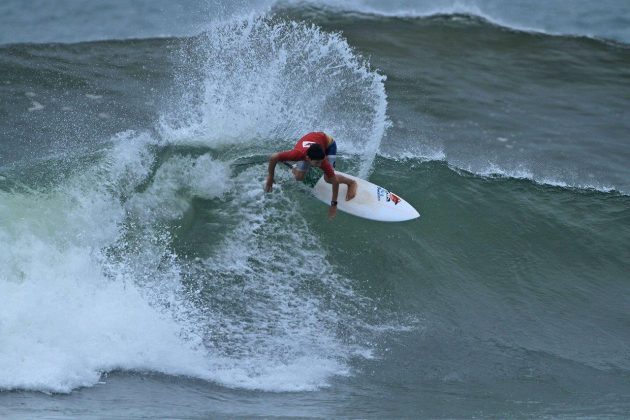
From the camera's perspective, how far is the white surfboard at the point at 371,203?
980 cm

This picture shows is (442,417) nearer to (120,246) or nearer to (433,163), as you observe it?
(120,246)

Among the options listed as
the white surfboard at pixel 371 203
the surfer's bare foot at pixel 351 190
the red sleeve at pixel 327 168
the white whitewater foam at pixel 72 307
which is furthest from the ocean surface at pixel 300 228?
the red sleeve at pixel 327 168

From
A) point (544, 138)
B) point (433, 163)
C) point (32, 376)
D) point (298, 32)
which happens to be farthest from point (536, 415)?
point (298, 32)

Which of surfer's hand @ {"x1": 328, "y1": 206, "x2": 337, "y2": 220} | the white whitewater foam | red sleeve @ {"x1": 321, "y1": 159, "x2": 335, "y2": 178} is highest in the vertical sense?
red sleeve @ {"x1": 321, "y1": 159, "x2": 335, "y2": 178}

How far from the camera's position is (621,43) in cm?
1648

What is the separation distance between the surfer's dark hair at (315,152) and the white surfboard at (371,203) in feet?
4.38

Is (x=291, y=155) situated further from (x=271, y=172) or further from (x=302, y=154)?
(x=271, y=172)

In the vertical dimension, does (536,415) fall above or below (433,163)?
below

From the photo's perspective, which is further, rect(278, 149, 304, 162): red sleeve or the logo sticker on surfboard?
the logo sticker on surfboard

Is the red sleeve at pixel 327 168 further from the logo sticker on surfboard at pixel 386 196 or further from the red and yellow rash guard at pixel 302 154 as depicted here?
the logo sticker on surfboard at pixel 386 196

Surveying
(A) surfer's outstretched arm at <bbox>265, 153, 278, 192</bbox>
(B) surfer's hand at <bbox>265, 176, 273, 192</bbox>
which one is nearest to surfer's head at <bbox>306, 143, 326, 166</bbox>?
(A) surfer's outstretched arm at <bbox>265, 153, 278, 192</bbox>

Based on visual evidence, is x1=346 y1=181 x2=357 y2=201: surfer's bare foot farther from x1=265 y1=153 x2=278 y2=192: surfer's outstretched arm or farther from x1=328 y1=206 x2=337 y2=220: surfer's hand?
x1=265 y1=153 x2=278 y2=192: surfer's outstretched arm

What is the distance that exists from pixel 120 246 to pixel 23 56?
776 cm

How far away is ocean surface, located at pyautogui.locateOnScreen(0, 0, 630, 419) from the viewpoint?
726 centimetres
